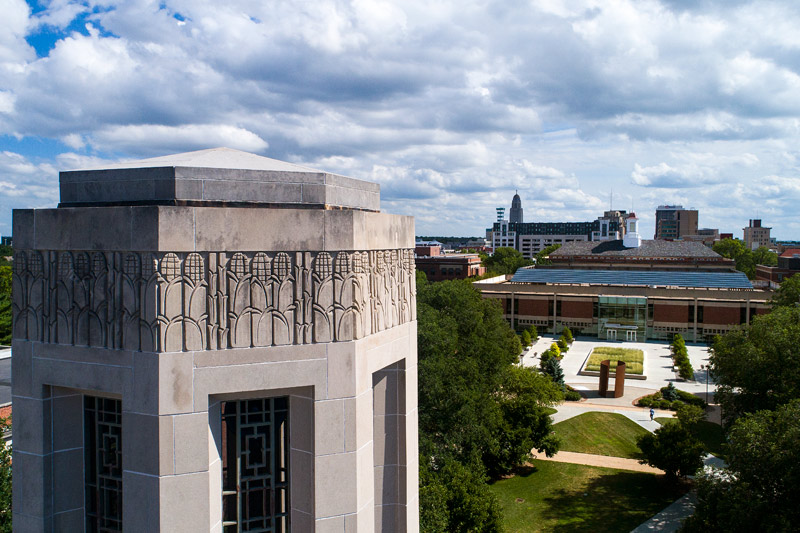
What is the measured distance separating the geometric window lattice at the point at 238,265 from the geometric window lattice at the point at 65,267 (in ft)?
7.68

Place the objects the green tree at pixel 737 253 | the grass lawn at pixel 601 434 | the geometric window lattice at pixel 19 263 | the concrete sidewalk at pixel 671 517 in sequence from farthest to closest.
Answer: the green tree at pixel 737 253, the grass lawn at pixel 601 434, the concrete sidewalk at pixel 671 517, the geometric window lattice at pixel 19 263

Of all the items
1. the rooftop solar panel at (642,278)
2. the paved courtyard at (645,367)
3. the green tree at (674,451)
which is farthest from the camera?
the rooftop solar panel at (642,278)

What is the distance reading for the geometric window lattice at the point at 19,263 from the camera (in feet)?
28.0

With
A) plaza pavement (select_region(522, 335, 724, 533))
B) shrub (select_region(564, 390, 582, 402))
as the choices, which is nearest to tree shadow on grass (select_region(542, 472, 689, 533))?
plaza pavement (select_region(522, 335, 724, 533))

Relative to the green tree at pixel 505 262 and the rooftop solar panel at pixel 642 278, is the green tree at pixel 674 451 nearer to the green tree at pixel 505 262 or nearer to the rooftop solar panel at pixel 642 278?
the rooftop solar panel at pixel 642 278

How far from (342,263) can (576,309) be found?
68746 mm

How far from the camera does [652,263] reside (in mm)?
93250

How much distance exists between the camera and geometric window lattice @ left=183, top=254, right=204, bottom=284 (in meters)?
7.61

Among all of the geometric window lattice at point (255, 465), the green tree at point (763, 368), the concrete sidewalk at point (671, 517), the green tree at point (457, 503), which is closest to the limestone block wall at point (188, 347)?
the geometric window lattice at point (255, 465)

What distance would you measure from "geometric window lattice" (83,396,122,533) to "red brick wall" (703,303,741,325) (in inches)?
2803

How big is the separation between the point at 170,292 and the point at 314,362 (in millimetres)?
2120

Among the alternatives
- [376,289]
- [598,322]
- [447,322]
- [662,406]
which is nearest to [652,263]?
[598,322]

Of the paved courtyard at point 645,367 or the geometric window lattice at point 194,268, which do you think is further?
the paved courtyard at point 645,367

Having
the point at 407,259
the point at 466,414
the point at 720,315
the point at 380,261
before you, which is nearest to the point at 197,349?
the point at 380,261
